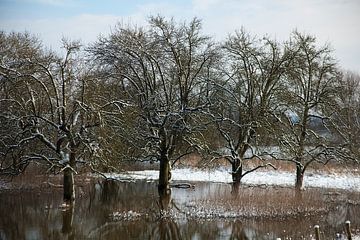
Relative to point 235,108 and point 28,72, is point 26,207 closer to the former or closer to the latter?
point 28,72

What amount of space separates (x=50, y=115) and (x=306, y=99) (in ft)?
43.4

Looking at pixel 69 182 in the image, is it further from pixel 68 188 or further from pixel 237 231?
pixel 237 231

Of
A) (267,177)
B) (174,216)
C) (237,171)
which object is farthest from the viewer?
(267,177)

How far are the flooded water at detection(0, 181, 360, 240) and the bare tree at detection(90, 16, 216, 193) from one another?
279 centimetres

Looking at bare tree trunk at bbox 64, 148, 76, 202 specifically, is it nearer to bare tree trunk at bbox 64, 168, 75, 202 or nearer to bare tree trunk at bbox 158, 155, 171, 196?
bare tree trunk at bbox 64, 168, 75, 202

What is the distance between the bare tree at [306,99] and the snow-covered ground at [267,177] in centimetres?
326

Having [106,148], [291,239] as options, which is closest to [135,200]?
[106,148]

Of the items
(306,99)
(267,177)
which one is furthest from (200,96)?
(267,177)

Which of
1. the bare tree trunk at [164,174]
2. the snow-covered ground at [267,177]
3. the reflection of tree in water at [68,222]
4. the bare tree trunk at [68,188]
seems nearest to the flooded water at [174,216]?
the reflection of tree in water at [68,222]

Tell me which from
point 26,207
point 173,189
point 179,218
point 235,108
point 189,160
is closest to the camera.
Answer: point 179,218

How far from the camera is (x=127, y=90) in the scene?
25.2m

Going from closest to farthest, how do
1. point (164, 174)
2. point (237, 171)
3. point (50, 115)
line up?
1. point (50, 115)
2. point (237, 171)
3. point (164, 174)

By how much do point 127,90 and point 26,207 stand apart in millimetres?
8425

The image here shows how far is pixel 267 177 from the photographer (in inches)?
1212
